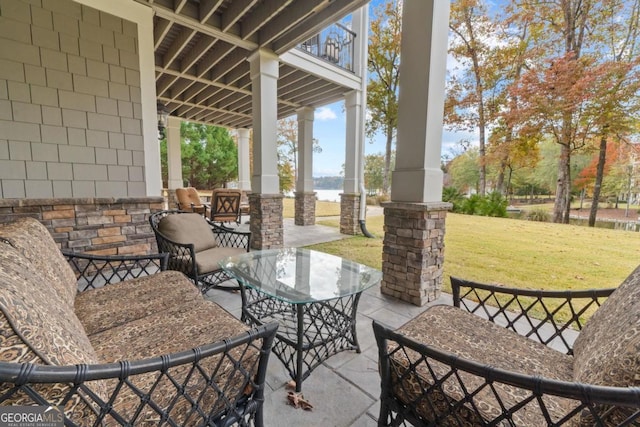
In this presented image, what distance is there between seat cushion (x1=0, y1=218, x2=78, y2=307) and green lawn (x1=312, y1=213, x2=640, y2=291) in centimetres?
341

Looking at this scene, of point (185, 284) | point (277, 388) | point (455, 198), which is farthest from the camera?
point (455, 198)

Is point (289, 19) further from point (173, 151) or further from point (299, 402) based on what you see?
Answer: point (173, 151)

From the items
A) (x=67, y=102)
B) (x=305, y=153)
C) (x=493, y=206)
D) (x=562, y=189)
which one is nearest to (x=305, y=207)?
(x=305, y=153)

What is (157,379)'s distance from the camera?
818mm

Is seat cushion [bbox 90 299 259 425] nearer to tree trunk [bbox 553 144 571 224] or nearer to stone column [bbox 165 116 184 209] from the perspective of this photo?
stone column [bbox 165 116 184 209]

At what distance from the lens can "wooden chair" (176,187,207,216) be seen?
743cm

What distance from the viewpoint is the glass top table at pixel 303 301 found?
166 centimetres

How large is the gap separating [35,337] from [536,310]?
356 cm

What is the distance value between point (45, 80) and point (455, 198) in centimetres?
1227

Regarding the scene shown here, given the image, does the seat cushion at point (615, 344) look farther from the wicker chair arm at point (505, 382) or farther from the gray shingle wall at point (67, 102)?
the gray shingle wall at point (67, 102)

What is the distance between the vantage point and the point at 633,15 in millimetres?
7473

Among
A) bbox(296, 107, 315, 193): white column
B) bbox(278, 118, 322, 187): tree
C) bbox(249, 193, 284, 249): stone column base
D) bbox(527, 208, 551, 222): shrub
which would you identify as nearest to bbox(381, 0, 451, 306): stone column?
bbox(249, 193, 284, 249): stone column base

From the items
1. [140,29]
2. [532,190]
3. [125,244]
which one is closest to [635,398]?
[125,244]

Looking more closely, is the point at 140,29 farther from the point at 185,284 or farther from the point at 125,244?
the point at 185,284
